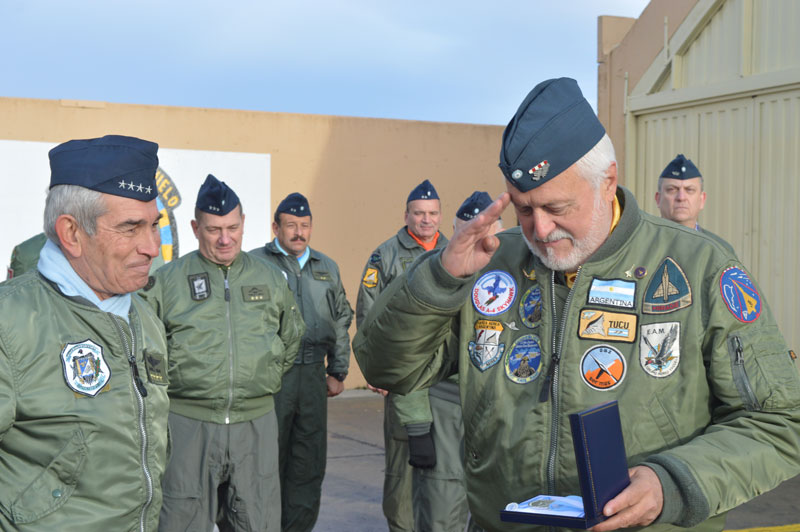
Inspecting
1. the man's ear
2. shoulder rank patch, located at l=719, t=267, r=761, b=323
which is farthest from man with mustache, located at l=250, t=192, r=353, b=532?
shoulder rank patch, located at l=719, t=267, r=761, b=323

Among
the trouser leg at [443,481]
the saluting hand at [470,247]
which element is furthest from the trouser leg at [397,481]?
the saluting hand at [470,247]

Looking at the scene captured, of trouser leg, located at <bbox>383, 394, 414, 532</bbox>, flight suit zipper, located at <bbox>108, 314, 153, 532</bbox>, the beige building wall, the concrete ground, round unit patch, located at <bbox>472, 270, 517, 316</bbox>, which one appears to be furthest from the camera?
the beige building wall

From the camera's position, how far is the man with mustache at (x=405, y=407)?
4.88 m

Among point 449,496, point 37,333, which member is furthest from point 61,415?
point 449,496

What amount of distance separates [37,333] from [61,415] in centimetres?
23

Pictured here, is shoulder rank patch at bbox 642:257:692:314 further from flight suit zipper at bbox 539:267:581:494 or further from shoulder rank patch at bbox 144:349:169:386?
shoulder rank patch at bbox 144:349:169:386

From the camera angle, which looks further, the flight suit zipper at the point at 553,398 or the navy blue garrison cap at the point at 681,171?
the navy blue garrison cap at the point at 681,171

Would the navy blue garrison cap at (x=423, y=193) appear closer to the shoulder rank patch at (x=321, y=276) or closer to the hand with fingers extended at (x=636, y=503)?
the shoulder rank patch at (x=321, y=276)

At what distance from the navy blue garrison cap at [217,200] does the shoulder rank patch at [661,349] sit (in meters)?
3.29

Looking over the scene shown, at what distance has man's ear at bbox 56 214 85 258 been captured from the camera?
2.45 meters

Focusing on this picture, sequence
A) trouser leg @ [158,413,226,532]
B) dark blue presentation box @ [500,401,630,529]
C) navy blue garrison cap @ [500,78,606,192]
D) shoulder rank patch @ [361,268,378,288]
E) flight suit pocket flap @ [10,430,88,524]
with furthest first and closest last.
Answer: shoulder rank patch @ [361,268,378,288]
trouser leg @ [158,413,226,532]
flight suit pocket flap @ [10,430,88,524]
navy blue garrison cap @ [500,78,606,192]
dark blue presentation box @ [500,401,630,529]

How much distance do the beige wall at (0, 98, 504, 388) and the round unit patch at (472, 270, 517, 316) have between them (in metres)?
7.48

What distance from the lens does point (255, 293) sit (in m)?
4.80

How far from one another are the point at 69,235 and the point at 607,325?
153cm
